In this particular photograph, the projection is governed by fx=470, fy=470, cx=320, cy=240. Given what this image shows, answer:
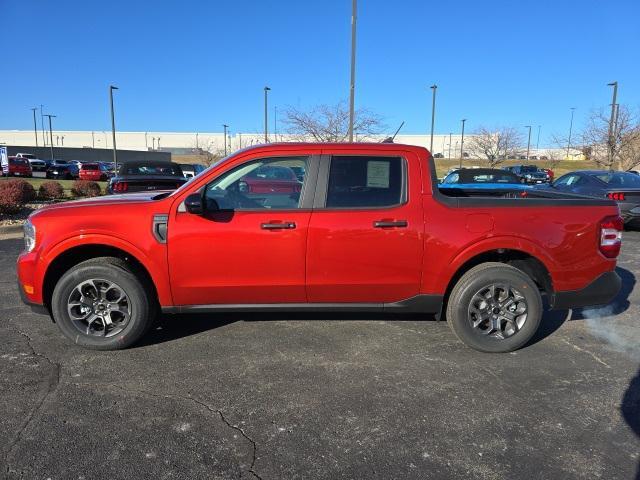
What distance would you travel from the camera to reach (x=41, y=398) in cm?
328

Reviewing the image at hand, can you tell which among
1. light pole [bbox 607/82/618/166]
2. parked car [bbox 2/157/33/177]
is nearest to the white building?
parked car [bbox 2/157/33/177]

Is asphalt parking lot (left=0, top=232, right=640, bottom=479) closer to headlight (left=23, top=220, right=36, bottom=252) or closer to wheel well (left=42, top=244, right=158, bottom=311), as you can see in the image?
wheel well (left=42, top=244, right=158, bottom=311)

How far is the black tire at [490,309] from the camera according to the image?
4.00 m

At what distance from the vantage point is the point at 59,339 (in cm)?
433

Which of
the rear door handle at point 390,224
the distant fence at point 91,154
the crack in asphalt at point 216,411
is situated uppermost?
the distant fence at point 91,154

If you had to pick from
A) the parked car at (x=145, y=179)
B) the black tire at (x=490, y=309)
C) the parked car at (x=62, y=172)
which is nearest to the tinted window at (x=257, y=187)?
the black tire at (x=490, y=309)

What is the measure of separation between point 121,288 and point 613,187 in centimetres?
1118

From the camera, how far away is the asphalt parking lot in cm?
263

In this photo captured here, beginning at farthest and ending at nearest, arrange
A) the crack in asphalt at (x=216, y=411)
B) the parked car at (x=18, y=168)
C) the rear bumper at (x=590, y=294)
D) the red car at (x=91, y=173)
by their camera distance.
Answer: the red car at (x=91, y=173), the parked car at (x=18, y=168), the rear bumper at (x=590, y=294), the crack in asphalt at (x=216, y=411)

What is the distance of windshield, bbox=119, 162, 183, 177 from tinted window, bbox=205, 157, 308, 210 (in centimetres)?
719

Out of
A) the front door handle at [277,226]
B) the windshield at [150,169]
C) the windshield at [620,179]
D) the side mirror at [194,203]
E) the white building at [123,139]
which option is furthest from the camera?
the white building at [123,139]

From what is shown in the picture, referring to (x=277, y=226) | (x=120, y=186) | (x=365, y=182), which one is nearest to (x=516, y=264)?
(x=365, y=182)

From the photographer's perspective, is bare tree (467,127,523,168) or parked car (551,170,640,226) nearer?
parked car (551,170,640,226)

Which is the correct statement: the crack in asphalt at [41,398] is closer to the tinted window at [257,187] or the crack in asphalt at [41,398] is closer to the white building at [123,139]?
the tinted window at [257,187]
